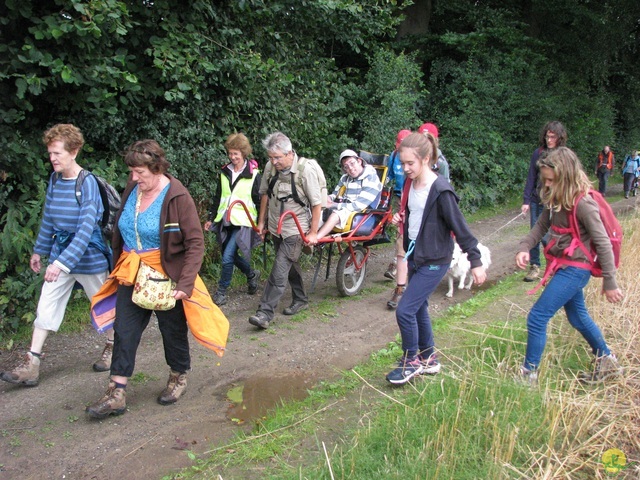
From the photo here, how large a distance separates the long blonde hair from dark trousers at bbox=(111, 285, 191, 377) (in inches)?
112

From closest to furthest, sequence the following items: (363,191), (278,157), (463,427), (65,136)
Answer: (463,427) → (65,136) → (278,157) → (363,191)

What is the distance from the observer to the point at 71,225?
4.78 meters

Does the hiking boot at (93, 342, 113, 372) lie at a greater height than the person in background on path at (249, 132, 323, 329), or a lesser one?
lesser

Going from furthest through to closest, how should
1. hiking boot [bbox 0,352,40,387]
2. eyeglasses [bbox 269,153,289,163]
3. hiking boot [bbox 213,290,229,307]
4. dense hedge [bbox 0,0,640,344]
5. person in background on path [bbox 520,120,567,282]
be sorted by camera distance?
hiking boot [bbox 213,290,229,307] < person in background on path [bbox 520,120,567,282] < dense hedge [bbox 0,0,640,344] < eyeglasses [bbox 269,153,289,163] < hiking boot [bbox 0,352,40,387]

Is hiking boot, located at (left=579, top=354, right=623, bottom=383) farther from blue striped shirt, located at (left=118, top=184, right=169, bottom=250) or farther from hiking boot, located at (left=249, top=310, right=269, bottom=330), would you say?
blue striped shirt, located at (left=118, top=184, right=169, bottom=250)

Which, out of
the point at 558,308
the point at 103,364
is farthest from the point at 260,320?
the point at 558,308

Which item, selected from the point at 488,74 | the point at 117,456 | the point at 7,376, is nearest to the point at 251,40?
the point at 7,376

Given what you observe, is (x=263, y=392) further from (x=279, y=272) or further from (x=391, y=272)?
(x=391, y=272)

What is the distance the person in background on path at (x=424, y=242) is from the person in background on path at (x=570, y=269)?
21.3 inches

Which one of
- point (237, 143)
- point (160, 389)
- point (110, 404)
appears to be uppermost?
point (237, 143)

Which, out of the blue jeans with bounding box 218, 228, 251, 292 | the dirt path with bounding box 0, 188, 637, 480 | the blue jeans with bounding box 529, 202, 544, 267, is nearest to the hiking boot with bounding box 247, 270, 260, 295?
the dirt path with bounding box 0, 188, 637, 480

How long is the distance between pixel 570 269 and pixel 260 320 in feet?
10.3

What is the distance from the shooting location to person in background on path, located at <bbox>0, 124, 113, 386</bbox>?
4.64m

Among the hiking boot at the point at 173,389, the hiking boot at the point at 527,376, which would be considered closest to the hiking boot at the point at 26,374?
the hiking boot at the point at 173,389
